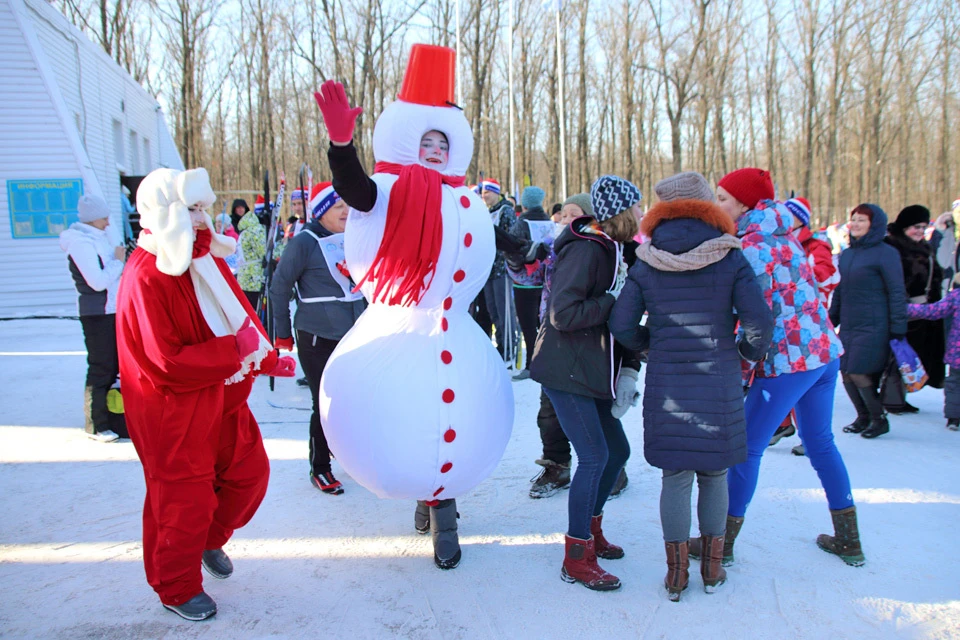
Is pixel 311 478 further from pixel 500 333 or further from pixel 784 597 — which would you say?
pixel 500 333

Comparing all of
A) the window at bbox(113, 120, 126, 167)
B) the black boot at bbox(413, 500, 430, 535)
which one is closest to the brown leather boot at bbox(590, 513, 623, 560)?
the black boot at bbox(413, 500, 430, 535)

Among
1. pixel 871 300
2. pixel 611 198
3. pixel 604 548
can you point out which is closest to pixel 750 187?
pixel 611 198

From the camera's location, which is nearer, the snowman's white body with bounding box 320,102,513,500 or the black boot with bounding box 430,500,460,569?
the snowman's white body with bounding box 320,102,513,500

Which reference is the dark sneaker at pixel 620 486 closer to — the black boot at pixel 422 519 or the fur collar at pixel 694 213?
the black boot at pixel 422 519

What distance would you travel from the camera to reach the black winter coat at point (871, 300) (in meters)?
5.12

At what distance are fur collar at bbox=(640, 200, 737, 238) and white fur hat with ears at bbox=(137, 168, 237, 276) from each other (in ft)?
6.14

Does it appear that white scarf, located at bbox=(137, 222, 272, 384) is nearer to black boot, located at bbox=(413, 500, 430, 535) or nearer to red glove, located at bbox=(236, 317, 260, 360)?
red glove, located at bbox=(236, 317, 260, 360)

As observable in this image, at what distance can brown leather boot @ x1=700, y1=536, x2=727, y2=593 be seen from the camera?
3008 mm

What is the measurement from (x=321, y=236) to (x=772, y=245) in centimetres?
276

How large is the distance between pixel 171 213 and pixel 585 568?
7.82 feet

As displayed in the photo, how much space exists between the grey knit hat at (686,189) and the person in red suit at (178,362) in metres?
1.92

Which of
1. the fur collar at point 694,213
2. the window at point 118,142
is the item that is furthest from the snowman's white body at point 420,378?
the window at point 118,142

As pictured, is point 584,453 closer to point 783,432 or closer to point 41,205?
point 783,432

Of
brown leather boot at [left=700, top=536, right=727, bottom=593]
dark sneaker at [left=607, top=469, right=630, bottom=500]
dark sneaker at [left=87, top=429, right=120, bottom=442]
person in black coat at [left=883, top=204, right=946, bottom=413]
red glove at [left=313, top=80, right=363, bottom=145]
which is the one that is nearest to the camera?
red glove at [left=313, top=80, right=363, bottom=145]
